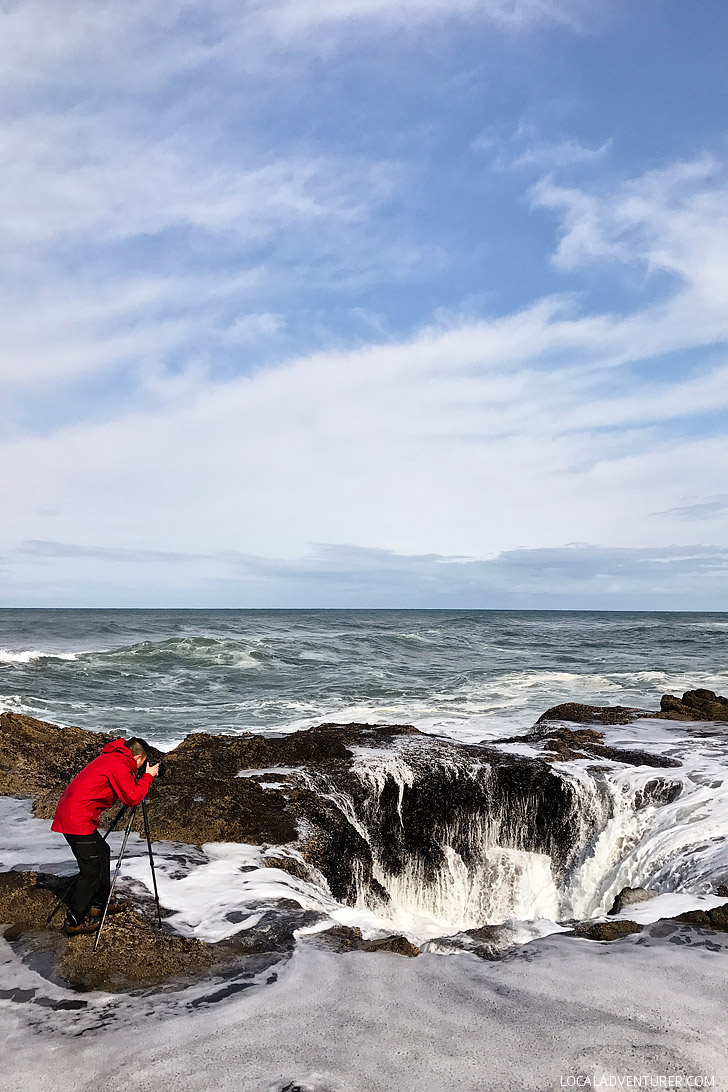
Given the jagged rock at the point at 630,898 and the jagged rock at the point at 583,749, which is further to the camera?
the jagged rock at the point at 583,749

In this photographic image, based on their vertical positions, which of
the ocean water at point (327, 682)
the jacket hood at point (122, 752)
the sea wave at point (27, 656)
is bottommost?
the sea wave at point (27, 656)

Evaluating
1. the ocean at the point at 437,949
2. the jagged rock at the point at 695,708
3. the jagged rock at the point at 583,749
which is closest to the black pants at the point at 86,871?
the ocean at the point at 437,949

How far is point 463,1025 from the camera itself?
13.3 ft

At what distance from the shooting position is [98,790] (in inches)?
211

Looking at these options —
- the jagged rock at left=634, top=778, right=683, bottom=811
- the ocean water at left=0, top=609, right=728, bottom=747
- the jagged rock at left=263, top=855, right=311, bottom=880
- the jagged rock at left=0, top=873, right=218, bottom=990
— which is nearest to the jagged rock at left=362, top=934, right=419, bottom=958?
the jagged rock at left=0, top=873, right=218, bottom=990

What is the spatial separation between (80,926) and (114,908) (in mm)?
338

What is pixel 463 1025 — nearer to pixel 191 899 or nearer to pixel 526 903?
pixel 191 899

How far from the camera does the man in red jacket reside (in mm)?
5305

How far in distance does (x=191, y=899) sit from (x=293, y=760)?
14.5 ft

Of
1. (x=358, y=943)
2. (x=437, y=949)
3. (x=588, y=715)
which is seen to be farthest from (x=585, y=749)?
(x=358, y=943)

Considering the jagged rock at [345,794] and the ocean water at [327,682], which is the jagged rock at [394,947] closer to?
the jagged rock at [345,794]

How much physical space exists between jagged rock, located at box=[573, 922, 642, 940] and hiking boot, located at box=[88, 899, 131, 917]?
3.64 m

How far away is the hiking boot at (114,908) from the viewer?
18.1ft

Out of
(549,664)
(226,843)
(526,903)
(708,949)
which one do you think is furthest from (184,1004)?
(549,664)
